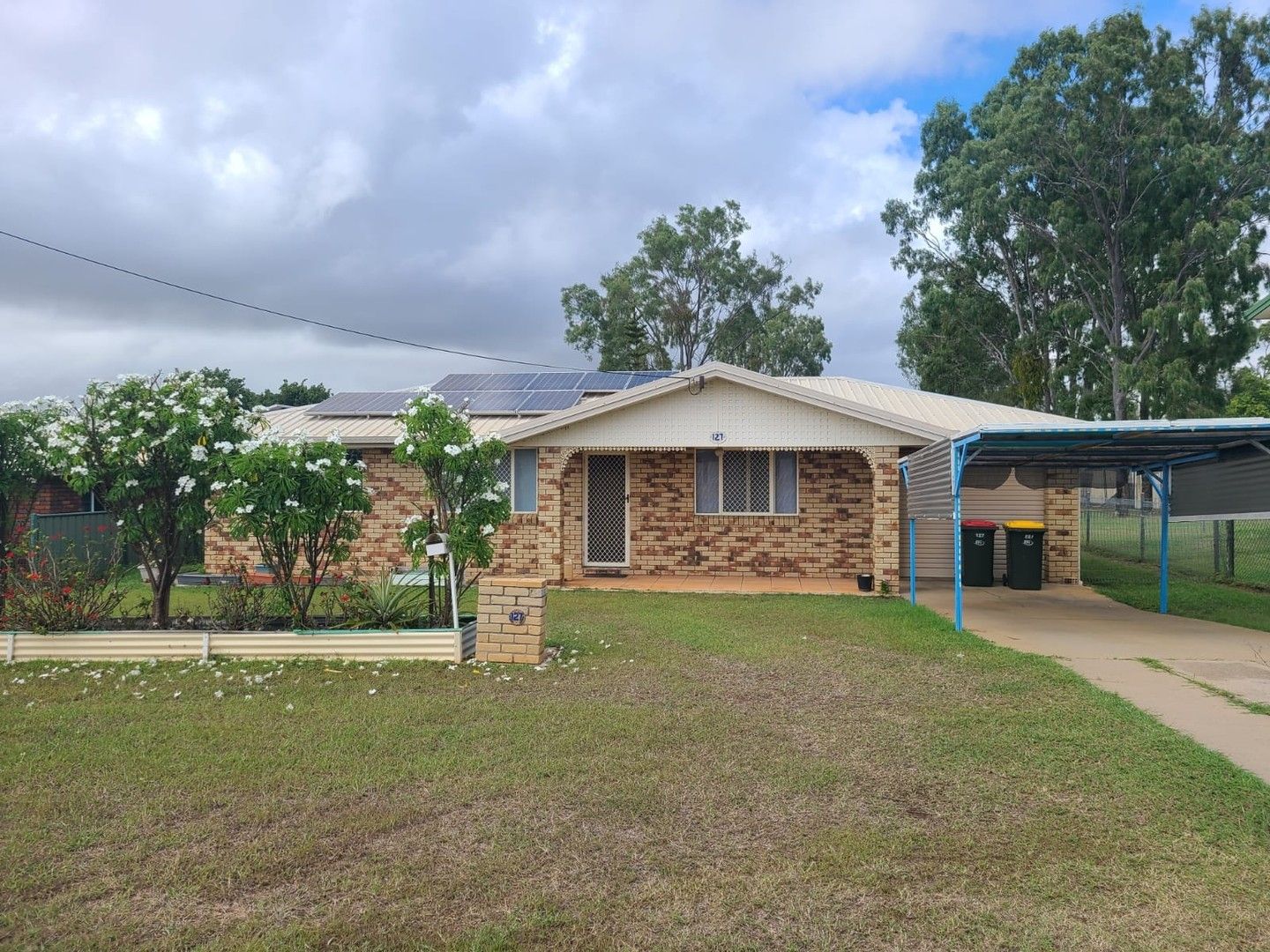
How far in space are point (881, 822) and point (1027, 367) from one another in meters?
29.9

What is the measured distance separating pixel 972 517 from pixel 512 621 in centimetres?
995

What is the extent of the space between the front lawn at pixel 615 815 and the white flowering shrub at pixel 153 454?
1577 millimetres

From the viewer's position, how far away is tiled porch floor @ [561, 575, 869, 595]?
13.6 m

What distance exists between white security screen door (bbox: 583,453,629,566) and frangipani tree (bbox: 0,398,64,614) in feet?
28.4

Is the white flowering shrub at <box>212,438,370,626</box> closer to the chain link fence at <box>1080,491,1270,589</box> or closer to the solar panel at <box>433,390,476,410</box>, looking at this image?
the solar panel at <box>433,390,476,410</box>

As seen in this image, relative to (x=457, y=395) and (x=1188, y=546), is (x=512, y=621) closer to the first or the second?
(x=457, y=395)

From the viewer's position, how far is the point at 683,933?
10.7ft

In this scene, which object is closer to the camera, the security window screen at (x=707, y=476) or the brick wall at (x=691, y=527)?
the brick wall at (x=691, y=527)

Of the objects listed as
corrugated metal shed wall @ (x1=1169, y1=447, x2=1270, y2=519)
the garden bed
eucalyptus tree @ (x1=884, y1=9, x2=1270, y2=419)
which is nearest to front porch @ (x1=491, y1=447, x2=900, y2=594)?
corrugated metal shed wall @ (x1=1169, y1=447, x2=1270, y2=519)

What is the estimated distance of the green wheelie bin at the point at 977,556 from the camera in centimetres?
1452

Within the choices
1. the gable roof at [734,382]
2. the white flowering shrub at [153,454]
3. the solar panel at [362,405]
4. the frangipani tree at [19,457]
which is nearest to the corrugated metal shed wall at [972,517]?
the gable roof at [734,382]

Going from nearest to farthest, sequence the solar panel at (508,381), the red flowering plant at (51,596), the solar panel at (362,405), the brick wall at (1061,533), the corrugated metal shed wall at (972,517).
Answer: the red flowering plant at (51,596)
the brick wall at (1061,533)
the corrugated metal shed wall at (972,517)
the solar panel at (362,405)
the solar panel at (508,381)

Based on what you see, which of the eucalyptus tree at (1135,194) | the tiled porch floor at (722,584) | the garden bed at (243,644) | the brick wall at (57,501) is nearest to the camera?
the garden bed at (243,644)

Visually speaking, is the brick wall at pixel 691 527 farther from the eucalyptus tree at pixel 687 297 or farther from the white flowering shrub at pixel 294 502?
the eucalyptus tree at pixel 687 297
